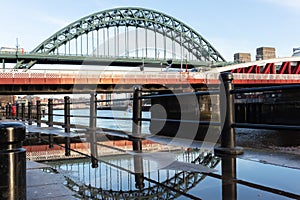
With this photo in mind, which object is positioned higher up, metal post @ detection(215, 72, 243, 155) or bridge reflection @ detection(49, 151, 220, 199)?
metal post @ detection(215, 72, 243, 155)

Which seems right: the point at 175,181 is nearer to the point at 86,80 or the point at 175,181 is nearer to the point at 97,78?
the point at 86,80

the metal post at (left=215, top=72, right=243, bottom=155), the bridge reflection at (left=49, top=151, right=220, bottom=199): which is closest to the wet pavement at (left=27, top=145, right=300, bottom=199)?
the bridge reflection at (left=49, top=151, right=220, bottom=199)

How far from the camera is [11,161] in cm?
196

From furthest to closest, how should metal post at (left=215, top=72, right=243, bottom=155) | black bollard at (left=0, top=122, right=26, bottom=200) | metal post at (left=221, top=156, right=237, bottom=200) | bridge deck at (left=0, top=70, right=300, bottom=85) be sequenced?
1. bridge deck at (left=0, top=70, right=300, bottom=85)
2. metal post at (left=215, top=72, right=243, bottom=155)
3. metal post at (left=221, top=156, right=237, bottom=200)
4. black bollard at (left=0, top=122, right=26, bottom=200)

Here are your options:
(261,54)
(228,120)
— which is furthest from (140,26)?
(228,120)

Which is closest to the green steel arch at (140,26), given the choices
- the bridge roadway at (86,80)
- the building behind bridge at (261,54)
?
the building behind bridge at (261,54)

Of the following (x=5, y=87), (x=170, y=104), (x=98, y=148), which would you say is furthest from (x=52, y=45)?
(x=98, y=148)

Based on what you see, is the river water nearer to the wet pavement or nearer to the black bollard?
the wet pavement

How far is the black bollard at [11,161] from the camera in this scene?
193cm

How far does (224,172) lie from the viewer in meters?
3.47

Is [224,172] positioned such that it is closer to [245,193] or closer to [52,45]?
[245,193]

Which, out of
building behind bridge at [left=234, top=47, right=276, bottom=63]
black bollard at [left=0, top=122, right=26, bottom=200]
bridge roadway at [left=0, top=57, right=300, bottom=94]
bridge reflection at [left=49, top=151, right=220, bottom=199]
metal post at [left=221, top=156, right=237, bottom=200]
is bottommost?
bridge reflection at [left=49, top=151, right=220, bottom=199]

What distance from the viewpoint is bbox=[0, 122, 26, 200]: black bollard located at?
193 centimetres

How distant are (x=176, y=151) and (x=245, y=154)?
1.13m
